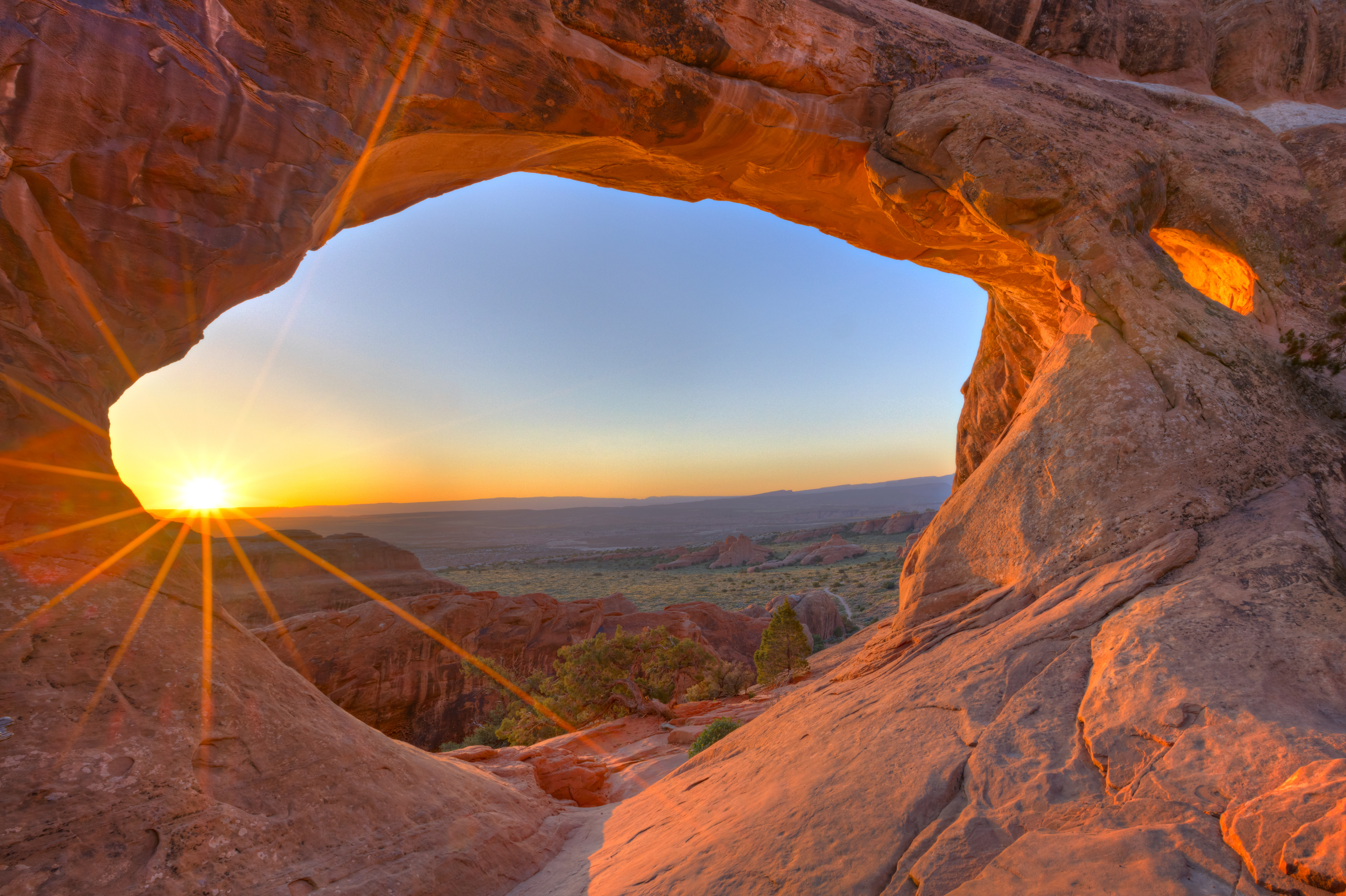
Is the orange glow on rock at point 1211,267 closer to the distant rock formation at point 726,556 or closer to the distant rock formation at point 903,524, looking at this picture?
the distant rock formation at point 726,556

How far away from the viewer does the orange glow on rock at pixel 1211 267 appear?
9.62m

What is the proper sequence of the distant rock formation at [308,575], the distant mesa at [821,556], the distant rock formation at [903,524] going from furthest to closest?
the distant rock formation at [903,524]
the distant mesa at [821,556]
the distant rock formation at [308,575]

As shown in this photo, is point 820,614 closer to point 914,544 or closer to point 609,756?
point 609,756

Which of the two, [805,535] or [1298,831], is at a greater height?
[1298,831]

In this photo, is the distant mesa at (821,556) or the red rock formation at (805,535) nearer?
the distant mesa at (821,556)

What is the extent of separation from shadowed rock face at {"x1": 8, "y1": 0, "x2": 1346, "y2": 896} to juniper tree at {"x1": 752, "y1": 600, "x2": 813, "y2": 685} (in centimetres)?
1488

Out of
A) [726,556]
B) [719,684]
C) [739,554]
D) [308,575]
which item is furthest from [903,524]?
[308,575]

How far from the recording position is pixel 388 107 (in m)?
7.70

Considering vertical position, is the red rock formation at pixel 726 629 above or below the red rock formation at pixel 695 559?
above

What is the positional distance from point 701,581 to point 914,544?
48.9m

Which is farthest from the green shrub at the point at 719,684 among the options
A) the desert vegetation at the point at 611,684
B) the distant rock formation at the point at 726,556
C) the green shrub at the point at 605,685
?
the distant rock formation at the point at 726,556

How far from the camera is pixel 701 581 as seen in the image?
5653 cm

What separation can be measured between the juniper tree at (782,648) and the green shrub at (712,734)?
9.28m

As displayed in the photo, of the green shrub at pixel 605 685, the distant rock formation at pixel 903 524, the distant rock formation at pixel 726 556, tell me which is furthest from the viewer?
the distant rock formation at pixel 903 524
